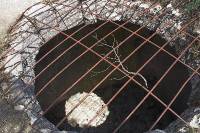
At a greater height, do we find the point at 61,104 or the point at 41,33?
the point at 41,33

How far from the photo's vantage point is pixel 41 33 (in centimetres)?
429

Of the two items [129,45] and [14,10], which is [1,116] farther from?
[129,45]

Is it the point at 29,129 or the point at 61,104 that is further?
the point at 61,104

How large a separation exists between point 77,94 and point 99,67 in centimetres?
53

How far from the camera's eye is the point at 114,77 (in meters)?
5.71

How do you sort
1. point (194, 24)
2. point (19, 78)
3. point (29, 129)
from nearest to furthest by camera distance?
point (29, 129) < point (19, 78) < point (194, 24)

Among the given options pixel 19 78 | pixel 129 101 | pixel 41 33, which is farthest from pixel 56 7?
pixel 129 101

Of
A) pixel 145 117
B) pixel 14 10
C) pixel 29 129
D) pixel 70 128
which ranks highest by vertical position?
pixel 14 10

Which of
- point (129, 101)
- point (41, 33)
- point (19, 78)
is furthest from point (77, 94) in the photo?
point (19, 78)

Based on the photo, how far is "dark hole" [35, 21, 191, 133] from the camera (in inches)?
180

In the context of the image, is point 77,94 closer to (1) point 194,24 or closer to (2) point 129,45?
(2) point 129,45

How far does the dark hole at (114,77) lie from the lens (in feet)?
15.0

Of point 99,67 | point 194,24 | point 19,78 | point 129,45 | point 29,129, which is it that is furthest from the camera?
point 99,67

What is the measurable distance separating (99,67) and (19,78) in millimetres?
1958
